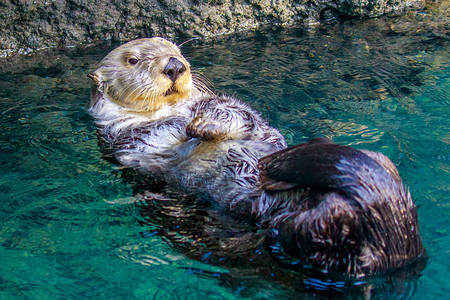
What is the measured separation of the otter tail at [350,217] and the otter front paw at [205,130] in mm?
736

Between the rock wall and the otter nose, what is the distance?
2991mm

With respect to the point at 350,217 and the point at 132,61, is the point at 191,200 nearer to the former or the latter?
the point at 350,217

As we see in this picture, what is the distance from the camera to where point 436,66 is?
5.12 metres

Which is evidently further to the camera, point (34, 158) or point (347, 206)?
point (34, 158)

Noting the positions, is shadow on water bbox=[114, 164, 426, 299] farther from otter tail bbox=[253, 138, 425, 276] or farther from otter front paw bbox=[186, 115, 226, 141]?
otter front paw bbox=[186, 115, 226, 141]

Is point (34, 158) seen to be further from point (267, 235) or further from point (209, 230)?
point (267, 235)

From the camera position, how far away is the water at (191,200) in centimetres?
245

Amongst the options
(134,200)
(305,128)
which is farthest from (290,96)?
(134,200)

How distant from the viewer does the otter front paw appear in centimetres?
303

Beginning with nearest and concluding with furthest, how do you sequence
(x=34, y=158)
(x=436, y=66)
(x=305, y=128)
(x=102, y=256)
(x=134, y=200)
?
(x=102, y=256)
(x=134, y=200)
(x=34, y=158)
(x=305, y=128)
(x=436, y=66)

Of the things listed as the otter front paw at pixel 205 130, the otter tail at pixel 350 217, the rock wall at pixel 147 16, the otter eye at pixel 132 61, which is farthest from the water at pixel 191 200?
the otter eye at pixel 132 61

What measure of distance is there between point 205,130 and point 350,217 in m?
1.17

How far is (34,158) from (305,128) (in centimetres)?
234

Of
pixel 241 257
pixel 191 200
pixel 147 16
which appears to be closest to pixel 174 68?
pixel 191 200
